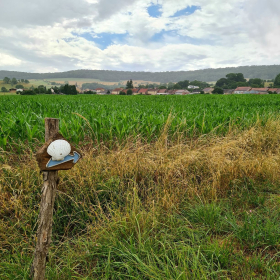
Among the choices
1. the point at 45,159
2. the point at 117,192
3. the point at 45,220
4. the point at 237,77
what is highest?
the point at 237,77

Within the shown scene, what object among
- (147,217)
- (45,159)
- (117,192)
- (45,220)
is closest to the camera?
(45,159)

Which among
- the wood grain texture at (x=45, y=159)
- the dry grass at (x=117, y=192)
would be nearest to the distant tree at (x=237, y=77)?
the dry grass at (x=117, y=192)

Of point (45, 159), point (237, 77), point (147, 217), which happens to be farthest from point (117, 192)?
point (237, 77)

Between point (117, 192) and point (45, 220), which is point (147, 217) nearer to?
point (117, 192)

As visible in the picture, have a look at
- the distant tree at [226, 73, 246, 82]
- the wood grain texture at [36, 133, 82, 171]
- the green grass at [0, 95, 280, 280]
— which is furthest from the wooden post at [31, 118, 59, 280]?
the distant tree at [226, 73, 246, 82]

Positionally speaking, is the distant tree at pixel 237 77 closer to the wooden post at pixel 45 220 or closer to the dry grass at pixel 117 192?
the dry grass at pixel 117 192

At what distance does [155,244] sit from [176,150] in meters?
2.44

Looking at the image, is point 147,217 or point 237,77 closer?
point 147,217

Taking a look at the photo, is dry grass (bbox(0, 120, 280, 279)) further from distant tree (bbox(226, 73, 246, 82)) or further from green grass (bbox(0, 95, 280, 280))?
distant tree (bbox(226, 73, 246, 82))

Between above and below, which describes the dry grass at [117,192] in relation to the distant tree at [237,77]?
below

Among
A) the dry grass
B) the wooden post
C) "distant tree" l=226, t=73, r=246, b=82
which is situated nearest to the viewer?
the wooden post

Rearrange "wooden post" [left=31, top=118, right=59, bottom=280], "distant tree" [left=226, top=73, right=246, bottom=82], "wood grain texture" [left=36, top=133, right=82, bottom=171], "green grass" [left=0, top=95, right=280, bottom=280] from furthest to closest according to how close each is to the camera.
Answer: "distant tree" [left=226, top=73, right=246, bottom=82]
"green grass" [left=0, top=95, right=280, bottom=280]
"wooden post" [left=31, top=118, right=59, bottom=280]
"wood grain texture" [left=36, top=133, right=82, bottom=171]

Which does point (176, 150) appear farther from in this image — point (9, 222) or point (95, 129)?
point (9, 222)

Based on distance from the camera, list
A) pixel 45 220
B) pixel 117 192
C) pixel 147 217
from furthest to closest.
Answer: pixel 117 192 → pixel 147 217 → pixel 45 220
